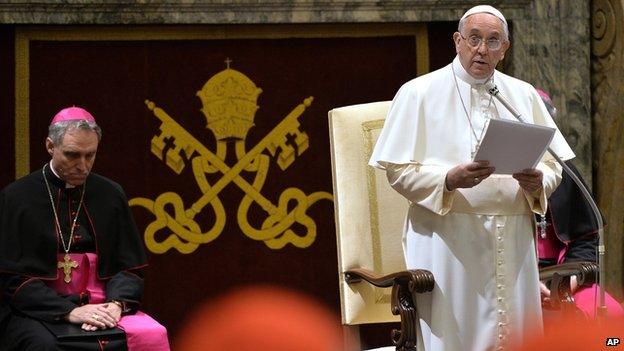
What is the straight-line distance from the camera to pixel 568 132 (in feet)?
22.1

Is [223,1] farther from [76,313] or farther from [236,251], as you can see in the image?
[76,313]

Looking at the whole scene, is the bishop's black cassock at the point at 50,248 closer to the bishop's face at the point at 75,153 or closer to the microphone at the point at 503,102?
the bishop's face at the point at 75,153

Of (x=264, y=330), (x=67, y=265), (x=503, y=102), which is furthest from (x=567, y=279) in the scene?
(x=264, y=330)

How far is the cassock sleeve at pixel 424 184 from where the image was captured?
160 inches

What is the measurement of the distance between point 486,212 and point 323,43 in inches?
110


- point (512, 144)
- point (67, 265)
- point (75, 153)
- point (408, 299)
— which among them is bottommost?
point (408, 299)

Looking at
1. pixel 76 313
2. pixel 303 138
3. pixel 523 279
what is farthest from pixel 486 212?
pixel 303 138

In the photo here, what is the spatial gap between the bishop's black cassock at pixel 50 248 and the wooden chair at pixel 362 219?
91cm

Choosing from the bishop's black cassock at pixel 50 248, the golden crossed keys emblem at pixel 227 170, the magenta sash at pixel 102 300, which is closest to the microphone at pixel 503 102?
the magenta sash at pixel 102 300

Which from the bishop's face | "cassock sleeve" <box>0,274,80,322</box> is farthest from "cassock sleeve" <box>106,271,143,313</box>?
the bishop's face

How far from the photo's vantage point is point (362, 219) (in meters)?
5.04

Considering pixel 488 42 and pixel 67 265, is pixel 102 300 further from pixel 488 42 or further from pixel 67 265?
pixel 488 42

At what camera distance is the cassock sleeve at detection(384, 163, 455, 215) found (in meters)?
4.07

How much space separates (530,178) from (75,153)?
1.88 m
